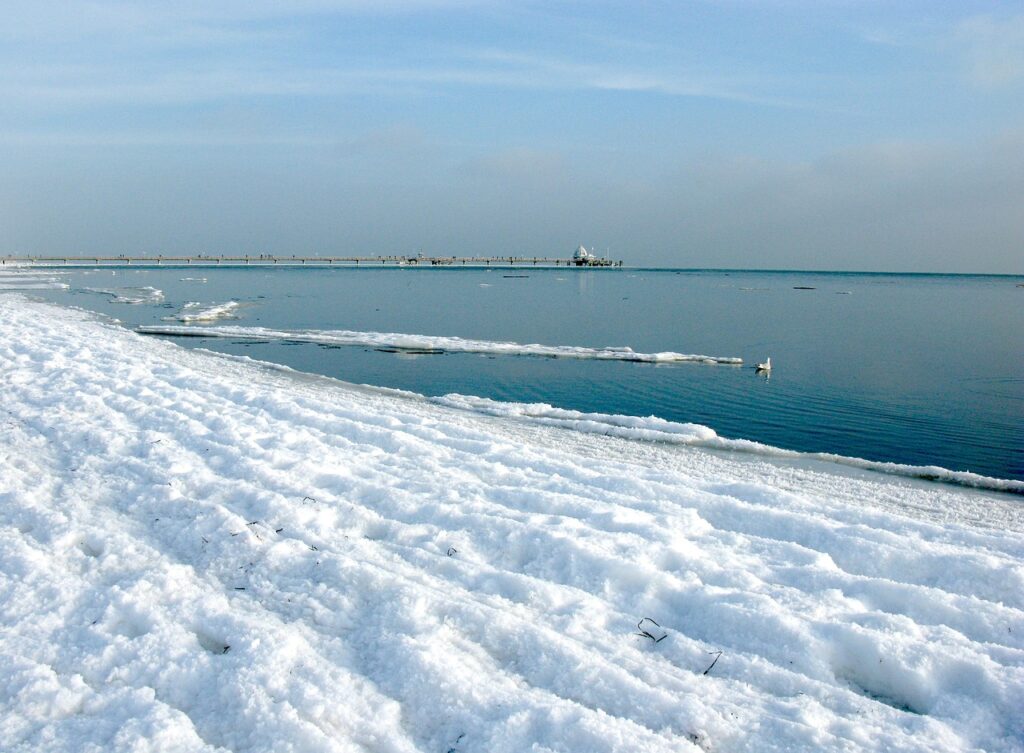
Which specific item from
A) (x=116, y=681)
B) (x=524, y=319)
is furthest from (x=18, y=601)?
(x=524, y=319)

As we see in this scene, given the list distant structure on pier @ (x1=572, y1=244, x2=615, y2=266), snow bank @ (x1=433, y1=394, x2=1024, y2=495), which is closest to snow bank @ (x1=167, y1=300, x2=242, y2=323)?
snow bank @ (x1=433, y1=394, x2=1024, y2=495)

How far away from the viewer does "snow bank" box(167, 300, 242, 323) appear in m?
27.6

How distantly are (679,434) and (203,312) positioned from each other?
982 inches

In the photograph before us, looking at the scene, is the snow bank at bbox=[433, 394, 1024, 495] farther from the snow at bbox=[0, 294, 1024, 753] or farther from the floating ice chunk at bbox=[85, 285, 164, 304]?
the floating ice chunk at bbox=[85, 285, 164, 304]

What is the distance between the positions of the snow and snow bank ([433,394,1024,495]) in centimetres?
101

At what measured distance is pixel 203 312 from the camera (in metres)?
30.3

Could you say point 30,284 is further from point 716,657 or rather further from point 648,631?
point 716,657

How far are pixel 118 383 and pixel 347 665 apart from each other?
27.6 ft

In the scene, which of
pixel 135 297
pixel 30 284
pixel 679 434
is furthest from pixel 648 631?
pixel 30 284

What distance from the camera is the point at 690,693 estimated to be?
3.76 metres

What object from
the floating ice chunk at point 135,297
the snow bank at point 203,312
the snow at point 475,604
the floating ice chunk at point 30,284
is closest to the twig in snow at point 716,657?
the snow at point 475,604

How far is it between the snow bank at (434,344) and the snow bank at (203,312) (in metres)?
3.25

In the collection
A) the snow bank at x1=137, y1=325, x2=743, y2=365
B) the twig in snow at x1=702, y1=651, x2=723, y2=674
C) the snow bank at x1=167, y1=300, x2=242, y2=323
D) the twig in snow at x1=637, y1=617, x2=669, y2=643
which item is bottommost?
the twig in snow at x1=702, y1=651, x2=723, y2=674

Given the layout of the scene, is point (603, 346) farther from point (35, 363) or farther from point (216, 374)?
point (35, 363)
